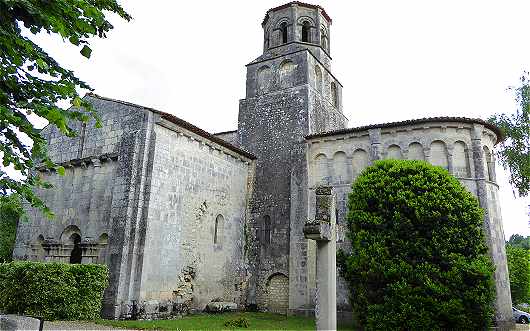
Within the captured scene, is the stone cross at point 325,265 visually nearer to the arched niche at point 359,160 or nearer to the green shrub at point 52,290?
the green shrub at point 52,290

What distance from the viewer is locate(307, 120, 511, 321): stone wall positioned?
16203mm

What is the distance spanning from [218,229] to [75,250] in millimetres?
6124

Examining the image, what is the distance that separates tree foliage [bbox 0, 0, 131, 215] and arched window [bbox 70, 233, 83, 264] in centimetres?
996

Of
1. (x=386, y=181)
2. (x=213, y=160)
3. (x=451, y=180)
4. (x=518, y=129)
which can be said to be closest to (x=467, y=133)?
(x=451, y=180)

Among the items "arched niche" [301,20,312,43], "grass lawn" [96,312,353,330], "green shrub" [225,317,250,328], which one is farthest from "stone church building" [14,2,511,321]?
"green shrub" [225,317,250,328]

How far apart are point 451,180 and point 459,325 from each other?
5.03 metres

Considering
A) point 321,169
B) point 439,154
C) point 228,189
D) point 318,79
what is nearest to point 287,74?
point 318,79

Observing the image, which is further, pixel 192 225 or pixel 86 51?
pixel 192 225

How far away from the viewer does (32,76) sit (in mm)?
6297

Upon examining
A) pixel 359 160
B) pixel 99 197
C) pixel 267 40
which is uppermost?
pixel 267 40

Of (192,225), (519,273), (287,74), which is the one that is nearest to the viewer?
(192,225)

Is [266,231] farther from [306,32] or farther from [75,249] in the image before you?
[306,32]

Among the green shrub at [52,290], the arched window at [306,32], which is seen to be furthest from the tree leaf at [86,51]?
the arched window at [306,32]

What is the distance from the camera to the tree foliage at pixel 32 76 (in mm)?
5688
